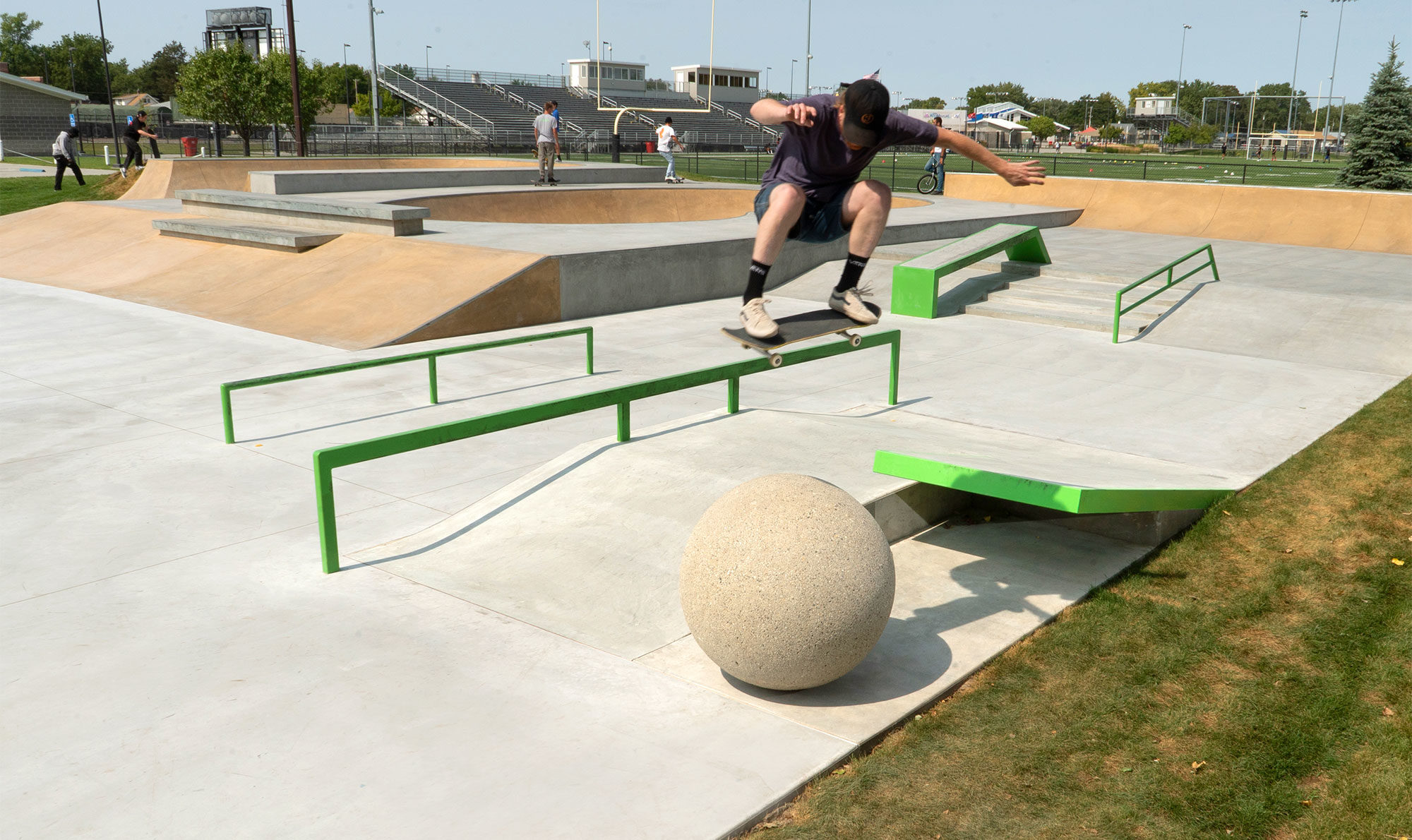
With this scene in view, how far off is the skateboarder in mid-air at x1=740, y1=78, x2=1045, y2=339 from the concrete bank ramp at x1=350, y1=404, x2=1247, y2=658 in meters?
1.47

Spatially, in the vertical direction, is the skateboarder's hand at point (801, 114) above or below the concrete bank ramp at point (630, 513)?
above

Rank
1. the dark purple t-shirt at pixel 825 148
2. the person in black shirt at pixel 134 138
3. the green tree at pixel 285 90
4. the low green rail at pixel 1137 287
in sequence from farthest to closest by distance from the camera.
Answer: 1. the green tree at pixel 285 90
2. the person in black shirt at pixel 134 138
3. the low green rail at pixel 1137 287
4. the dark purple t-shirt at pixel 825 148

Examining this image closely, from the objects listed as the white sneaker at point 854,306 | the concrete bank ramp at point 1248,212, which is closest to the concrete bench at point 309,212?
the white sneaker at point 854,306

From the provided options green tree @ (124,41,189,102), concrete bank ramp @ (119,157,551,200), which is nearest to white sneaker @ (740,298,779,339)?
concrete bank ramp @ (119,157,551,200)

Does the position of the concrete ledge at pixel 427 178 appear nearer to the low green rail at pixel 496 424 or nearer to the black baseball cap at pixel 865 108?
the low green rail at pixel 496 424

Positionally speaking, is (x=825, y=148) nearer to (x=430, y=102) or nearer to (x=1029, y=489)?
(x=1029, y=489)

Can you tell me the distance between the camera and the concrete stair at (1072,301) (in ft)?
49.8

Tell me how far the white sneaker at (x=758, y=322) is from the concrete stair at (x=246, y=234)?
43.5ft

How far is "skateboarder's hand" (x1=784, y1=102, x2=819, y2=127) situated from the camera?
5273mm

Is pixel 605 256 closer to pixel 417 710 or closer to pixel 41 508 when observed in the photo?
pixel 41 508

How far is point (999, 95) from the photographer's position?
158 m

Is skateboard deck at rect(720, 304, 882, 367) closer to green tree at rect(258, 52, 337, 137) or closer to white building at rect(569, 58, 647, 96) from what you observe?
green tree at rect(258, 52, 337, 137)

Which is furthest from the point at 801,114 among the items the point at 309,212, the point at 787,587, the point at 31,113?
the point at 31,113

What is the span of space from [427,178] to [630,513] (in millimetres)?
21455
